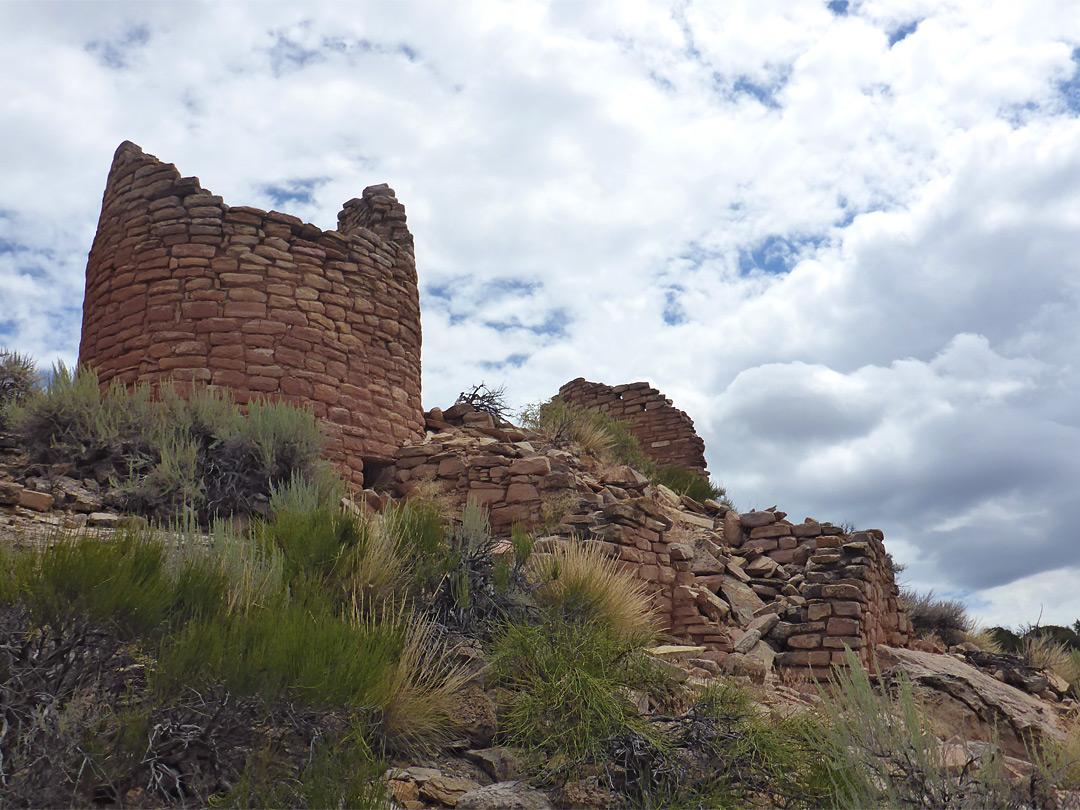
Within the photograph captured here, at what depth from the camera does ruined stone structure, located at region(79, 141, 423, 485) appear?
877 cm

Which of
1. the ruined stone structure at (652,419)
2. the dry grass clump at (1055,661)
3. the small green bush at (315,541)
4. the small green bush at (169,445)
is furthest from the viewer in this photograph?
the ruined stone structure at (652,419)

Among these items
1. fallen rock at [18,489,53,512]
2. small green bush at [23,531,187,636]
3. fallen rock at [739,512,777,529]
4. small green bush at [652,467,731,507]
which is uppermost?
small green bush at [652,467,731,507]

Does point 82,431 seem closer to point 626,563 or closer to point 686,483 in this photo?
point 626,563

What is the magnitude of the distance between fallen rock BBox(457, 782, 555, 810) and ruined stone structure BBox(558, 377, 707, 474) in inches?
456

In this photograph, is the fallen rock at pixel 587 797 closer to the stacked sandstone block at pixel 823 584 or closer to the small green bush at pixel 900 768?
the small green bush at pixel 900 768

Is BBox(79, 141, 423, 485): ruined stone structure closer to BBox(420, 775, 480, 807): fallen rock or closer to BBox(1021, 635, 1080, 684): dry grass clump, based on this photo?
BBox(420, 775, 480, 807): fallen rock

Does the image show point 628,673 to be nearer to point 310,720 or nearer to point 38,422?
point 310,720

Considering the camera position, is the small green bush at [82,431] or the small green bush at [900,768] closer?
the small green bush at [900,768]

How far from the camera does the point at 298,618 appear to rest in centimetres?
419

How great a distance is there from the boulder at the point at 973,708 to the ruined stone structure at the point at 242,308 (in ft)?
18.4

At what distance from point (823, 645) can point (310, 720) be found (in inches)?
209

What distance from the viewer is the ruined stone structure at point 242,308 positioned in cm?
877

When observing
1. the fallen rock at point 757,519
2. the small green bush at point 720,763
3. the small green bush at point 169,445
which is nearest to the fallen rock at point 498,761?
the small green bush at point 720,763

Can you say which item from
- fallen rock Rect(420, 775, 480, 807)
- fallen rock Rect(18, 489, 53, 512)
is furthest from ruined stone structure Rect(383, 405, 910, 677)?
fallen rock Rect(18, 489, 53, 512)
